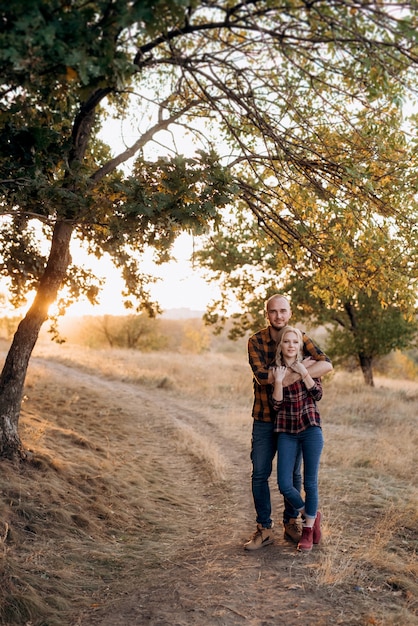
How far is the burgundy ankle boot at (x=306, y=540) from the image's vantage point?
5523 millimetres

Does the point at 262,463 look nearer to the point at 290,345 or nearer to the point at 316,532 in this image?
the point at 316,532

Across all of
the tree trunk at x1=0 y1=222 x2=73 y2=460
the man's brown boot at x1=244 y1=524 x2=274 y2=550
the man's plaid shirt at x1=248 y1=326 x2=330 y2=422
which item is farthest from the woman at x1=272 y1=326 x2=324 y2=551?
the tree trunk at x1=0 y1=222 x2=73 y2=460

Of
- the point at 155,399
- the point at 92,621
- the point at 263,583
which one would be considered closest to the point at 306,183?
the point at 263,583

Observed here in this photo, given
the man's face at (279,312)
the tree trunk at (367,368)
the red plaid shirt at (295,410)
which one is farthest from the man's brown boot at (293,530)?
the tree trunk at (367,368)

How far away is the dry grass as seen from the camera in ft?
16.1

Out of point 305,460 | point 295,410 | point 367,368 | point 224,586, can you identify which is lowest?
point 224,586

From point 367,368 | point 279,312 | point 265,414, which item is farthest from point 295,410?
point 367,368

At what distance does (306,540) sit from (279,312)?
2370mm

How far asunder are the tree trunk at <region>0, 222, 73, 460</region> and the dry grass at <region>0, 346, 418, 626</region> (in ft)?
2.24

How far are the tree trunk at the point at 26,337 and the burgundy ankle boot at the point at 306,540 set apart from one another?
428cm

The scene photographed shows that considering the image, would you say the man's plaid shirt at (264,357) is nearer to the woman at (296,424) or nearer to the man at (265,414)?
the man at (265,414)

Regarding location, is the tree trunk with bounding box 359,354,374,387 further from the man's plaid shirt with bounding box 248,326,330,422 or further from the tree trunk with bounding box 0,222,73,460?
the man's plaid shirt with bounding box 248,326,330,422

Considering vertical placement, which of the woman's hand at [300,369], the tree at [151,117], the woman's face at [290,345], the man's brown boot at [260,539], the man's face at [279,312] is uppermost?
the tree at [151,117]

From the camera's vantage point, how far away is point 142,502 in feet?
25.9
